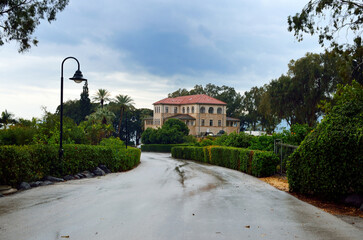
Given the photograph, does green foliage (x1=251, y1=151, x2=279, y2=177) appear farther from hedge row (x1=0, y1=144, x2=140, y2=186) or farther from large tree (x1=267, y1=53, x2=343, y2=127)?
large tree (x1=267, y1=53, x2=343, y2=127)

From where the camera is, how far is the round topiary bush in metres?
9.45

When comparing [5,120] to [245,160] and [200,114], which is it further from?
[200,114]

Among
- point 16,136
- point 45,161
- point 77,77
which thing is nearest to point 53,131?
point 16,136

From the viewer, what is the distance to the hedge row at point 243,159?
18094 millimetres

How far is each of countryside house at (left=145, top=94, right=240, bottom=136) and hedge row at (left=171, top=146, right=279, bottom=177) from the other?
65.4 meters

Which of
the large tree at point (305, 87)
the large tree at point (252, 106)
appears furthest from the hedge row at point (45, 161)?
the large tree at point (252, 106)

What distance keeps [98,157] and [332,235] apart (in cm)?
1499

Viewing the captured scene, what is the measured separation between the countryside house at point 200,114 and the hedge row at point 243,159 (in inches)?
2573

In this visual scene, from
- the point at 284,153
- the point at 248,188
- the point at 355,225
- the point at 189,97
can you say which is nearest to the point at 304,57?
the point at 284,153

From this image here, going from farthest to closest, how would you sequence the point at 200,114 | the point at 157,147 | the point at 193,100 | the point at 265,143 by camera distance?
the point at 193,100 < the point at 200,114 < the point at 157,147 < the point at 265,143

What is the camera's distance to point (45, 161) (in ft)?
49.1

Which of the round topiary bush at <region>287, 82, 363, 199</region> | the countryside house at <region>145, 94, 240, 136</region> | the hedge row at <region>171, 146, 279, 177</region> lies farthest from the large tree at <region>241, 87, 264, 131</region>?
the round topiary bush at <region>287, 82, 363, 199</region>

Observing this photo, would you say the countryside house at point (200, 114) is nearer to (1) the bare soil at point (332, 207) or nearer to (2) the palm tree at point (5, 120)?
(2) the palm tree at point (5, 120)

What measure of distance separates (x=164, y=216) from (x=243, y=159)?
45.7 ft
